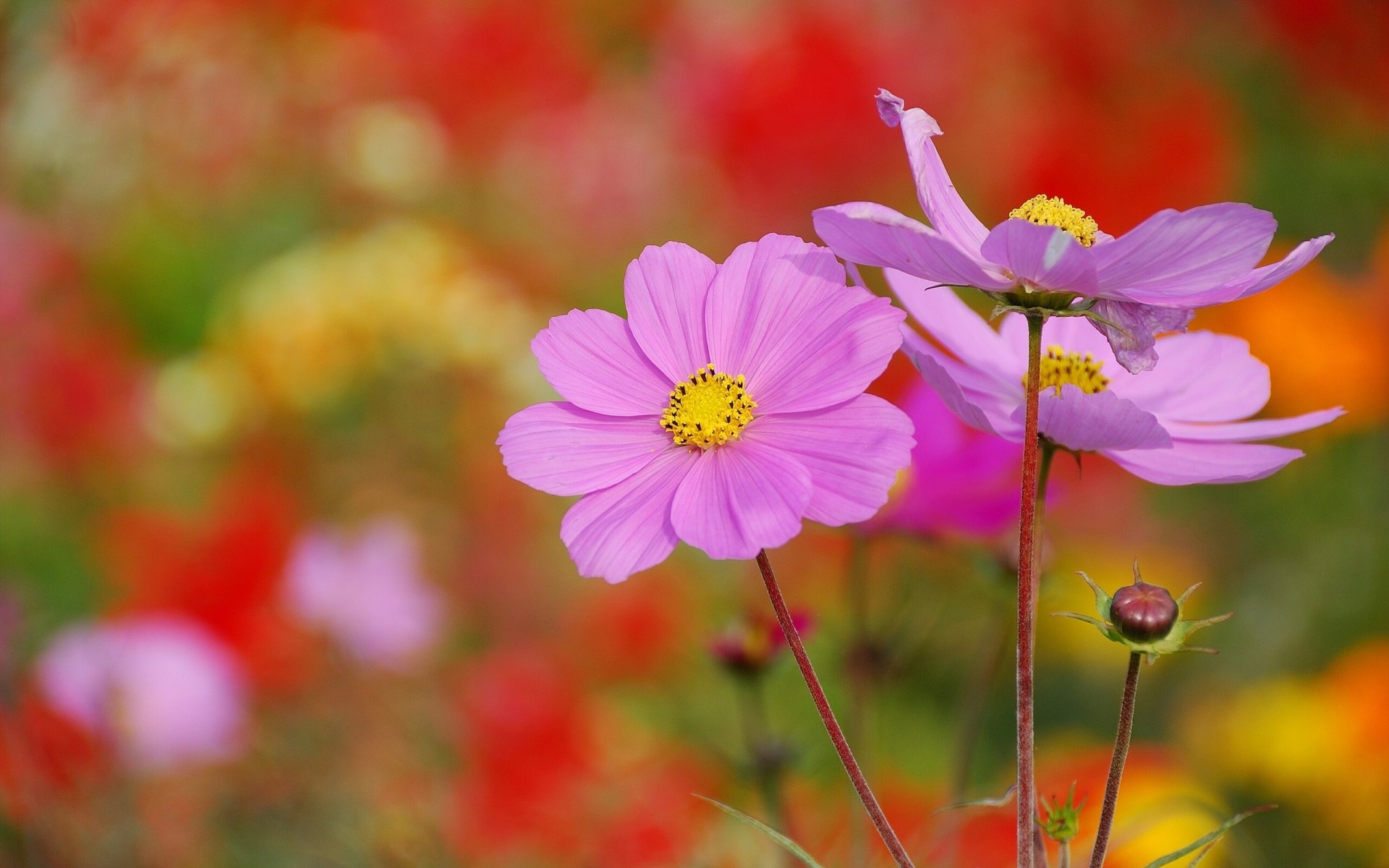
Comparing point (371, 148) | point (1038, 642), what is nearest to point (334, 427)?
point (371, 148)

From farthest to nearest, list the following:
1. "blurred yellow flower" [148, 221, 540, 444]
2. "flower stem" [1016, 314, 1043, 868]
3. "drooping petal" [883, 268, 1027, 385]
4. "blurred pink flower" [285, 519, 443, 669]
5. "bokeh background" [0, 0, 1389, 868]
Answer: "blurred yellow flower" [148, 221, 540, 444] → "blurred pink flower" [285, 519, 443, 669] → "bokeh background" [0, 0, 1389, 868] → "drooping petal" [883, 268, 1027, 385] → "flower stem" [1016, 314, 1043, 868]

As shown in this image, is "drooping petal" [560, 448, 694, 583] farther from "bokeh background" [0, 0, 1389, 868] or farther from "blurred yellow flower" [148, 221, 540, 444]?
"blurred yellow flower" [148, 221, 540, 444]

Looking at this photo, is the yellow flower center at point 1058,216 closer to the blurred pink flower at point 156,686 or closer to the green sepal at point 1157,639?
the green sepal at point 1157,639

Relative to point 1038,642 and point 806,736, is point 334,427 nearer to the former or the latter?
point 806,736

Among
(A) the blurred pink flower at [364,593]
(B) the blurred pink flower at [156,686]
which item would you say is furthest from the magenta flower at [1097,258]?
(A) the blurred pink flower at [364,593]

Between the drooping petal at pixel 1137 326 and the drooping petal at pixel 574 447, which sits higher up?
the drooping petal at pixel 1137 326

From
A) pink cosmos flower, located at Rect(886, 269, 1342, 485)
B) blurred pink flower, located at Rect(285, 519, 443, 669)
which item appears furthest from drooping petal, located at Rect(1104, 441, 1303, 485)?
blurred pink flower, located at Rect(285, 519, 443, 669)
